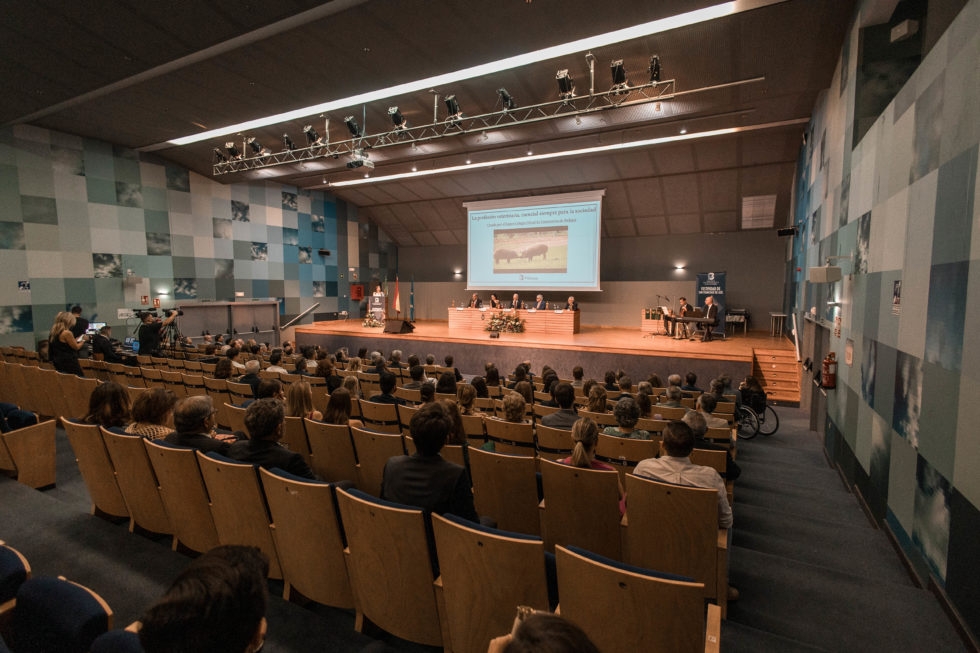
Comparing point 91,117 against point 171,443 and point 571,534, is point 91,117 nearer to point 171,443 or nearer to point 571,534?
point 171,443

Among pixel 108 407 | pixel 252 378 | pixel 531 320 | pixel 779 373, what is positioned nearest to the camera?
pixel 108 407

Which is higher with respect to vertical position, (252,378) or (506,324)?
(506,324)

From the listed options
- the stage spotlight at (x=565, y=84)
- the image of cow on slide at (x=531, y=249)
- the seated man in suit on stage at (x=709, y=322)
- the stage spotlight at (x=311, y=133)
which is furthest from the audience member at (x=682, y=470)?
the image of cow on slide at (x=531, y=249)

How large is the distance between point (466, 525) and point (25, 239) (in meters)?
12.5

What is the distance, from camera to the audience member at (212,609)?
905 millimetres

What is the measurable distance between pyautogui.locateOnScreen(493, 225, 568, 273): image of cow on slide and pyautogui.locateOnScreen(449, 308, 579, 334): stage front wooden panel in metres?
1.65

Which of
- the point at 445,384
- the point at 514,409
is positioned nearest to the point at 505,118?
the point at 445,384

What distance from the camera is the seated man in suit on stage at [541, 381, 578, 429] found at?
146 inches

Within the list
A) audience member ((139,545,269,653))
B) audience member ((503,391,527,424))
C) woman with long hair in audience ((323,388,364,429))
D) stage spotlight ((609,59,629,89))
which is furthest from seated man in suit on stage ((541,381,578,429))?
stage spotlight ((609,59,629,89))

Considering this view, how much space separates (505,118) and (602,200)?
17.4 feet

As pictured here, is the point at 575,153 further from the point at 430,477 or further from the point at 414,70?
the point at 430,477

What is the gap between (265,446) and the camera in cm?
251

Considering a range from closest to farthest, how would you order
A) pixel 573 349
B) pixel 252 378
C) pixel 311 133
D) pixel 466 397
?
pixel 466 397, pixel 252 378, pixel 311 133, pixel 573 349

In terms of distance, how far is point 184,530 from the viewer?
263 centimetres
